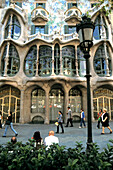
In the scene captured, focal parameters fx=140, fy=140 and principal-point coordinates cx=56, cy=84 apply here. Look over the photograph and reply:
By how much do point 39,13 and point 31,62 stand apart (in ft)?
22.4

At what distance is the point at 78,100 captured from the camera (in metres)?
18.3

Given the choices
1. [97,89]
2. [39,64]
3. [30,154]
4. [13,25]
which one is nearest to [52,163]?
[30,154]

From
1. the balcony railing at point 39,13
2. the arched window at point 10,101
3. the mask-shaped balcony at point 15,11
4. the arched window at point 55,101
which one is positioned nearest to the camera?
the arched window at point 10,101

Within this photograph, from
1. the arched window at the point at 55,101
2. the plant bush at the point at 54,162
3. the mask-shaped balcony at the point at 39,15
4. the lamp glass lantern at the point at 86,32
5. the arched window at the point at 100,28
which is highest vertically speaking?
the mask-shaped balcony at the point at 39,15

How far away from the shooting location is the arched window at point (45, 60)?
17188 mm

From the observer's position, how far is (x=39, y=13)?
1884cm

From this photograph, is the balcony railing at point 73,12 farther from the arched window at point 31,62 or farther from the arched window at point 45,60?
the arched window at point 31,62

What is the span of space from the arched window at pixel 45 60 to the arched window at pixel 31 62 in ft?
2.53

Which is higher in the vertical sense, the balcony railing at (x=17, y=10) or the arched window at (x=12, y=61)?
the balcony railing at (x=17, y=10)

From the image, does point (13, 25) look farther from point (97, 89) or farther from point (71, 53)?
point (97, 89)

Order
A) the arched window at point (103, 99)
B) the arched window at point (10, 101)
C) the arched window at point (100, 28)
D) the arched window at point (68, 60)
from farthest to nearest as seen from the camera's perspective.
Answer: the arched window at point (103, 99), the arched window at point (100, 28), the arched window at point (10, 101), the arched window at point (68, 60)

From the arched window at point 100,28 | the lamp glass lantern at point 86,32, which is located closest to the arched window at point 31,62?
the arched window at point 100,28

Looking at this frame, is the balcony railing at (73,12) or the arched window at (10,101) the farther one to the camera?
the balcony railing at (73,12)

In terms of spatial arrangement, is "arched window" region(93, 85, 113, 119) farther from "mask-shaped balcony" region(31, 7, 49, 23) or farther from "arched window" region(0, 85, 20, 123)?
→ "mask-shaped balcony" region(31, 7, 49, 23)
